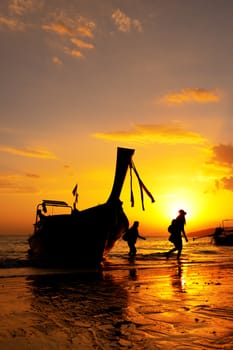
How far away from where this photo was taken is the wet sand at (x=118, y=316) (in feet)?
14.3

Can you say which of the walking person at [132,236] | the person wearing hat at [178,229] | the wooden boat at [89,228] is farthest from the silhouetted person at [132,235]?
the wooden boat at [89,228]

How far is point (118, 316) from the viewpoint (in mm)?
5734

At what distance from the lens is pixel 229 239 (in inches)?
1895

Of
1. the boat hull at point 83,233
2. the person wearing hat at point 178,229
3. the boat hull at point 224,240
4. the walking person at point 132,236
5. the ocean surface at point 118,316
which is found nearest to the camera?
the ocean surface at point 118,316

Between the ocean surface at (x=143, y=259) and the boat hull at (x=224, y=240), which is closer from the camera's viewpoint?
the ocean surface at (x=143, y=259)

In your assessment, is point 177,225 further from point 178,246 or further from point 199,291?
point 199,291

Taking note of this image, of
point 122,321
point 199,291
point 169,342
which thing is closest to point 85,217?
point 199,291

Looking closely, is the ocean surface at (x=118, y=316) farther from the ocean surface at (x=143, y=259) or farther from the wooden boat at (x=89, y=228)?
the wooden boat at (x=89, y=228)

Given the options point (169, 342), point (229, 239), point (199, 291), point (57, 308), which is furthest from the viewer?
point (229, 239)

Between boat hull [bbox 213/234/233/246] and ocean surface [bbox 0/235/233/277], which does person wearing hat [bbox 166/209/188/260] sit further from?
boat hull [bbox 213/234/233/246]

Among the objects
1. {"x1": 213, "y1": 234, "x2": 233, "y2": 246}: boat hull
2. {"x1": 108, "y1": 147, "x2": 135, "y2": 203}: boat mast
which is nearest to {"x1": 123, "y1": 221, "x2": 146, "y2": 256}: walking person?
{"x1": 108, "y1": 147, "x2": 135, "y2": 203}: boat mast

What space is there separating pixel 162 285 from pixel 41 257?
11143 mm

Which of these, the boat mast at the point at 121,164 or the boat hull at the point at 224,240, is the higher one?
the boat mast at the point at 121,164

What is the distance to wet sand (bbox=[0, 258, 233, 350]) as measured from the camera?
14.3ft
